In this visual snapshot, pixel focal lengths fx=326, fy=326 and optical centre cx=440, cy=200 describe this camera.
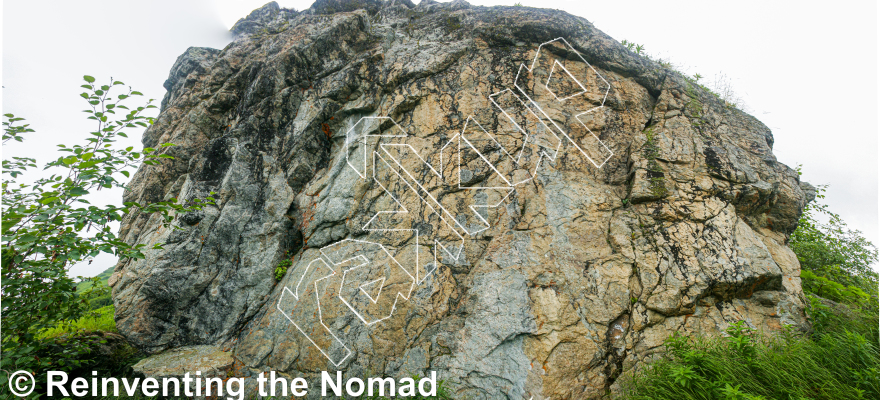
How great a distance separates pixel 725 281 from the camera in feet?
13.6

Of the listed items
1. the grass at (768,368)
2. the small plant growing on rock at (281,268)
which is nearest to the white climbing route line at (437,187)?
the small plant growing on rock at (281,268)

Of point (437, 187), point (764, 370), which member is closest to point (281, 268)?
point (437, 187)

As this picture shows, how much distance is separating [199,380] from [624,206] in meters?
6.77

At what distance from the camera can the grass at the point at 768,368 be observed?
3055mm

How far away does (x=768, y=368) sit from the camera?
3260 mm

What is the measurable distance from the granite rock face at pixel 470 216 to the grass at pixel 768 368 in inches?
10.4

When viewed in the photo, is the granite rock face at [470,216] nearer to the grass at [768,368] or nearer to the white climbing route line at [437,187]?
the white climbing route line at [437,187]

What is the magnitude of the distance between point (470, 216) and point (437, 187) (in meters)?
0.73

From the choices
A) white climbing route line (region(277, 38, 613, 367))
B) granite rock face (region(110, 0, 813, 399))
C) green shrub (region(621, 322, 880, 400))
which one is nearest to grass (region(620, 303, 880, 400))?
green shrub (region(621, 322, 880, 400))

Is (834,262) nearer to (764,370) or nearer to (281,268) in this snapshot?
(764,370)

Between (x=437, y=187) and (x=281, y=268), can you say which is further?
(x=281, y=268)

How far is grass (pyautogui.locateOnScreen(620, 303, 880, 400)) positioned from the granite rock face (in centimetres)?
26

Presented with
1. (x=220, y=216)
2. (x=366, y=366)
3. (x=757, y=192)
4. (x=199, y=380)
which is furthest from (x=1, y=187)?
(x=757, y=192)

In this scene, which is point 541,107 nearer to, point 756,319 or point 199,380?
point 756,319
